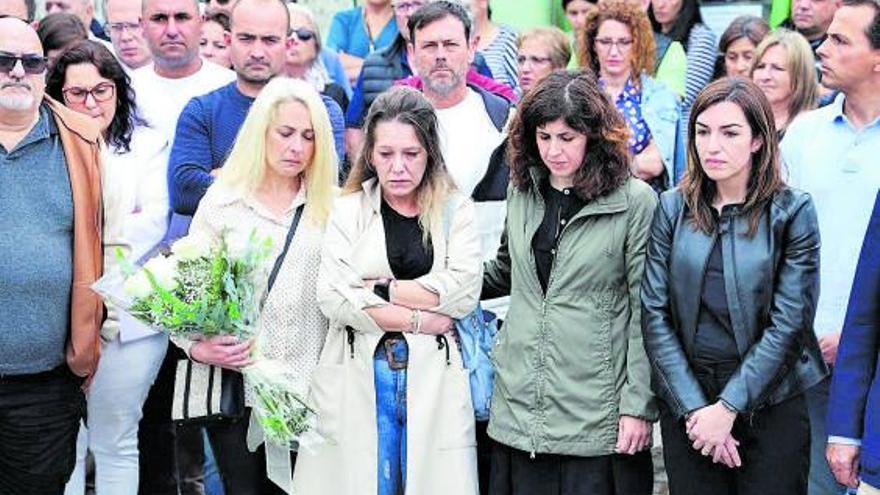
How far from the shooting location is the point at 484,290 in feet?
17.9

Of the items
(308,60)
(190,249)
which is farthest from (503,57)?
(190,249)

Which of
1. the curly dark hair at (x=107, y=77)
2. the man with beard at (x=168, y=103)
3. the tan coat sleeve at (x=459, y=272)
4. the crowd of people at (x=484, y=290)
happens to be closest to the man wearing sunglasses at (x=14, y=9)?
the man with beard at (x=168, y=103)

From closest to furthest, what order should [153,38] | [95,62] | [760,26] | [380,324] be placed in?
[380,324], [95,62], [153,38], [760,26]

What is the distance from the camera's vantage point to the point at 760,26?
26.3 ft

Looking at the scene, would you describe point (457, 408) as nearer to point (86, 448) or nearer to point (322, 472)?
point (322, 472)

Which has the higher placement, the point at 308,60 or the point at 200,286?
the point at 308,60

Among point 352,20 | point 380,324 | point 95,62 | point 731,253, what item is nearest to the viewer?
point 731,253

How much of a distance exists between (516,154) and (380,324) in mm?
868

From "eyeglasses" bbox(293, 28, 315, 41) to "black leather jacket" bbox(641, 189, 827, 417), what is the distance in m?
3.47

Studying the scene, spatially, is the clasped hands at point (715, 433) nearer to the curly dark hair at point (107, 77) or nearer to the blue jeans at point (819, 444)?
the blue jeans at point (819, 444)

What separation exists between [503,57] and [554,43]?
57 cm

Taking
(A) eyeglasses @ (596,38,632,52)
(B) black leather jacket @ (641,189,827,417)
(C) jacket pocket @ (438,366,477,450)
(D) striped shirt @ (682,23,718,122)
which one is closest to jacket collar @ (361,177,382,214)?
(C) jacket pocket @ (438,366,477,450)

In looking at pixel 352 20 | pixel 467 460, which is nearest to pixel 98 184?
pixel 467 460

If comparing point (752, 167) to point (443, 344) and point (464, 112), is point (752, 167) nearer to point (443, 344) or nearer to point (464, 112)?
point (443, 344)
